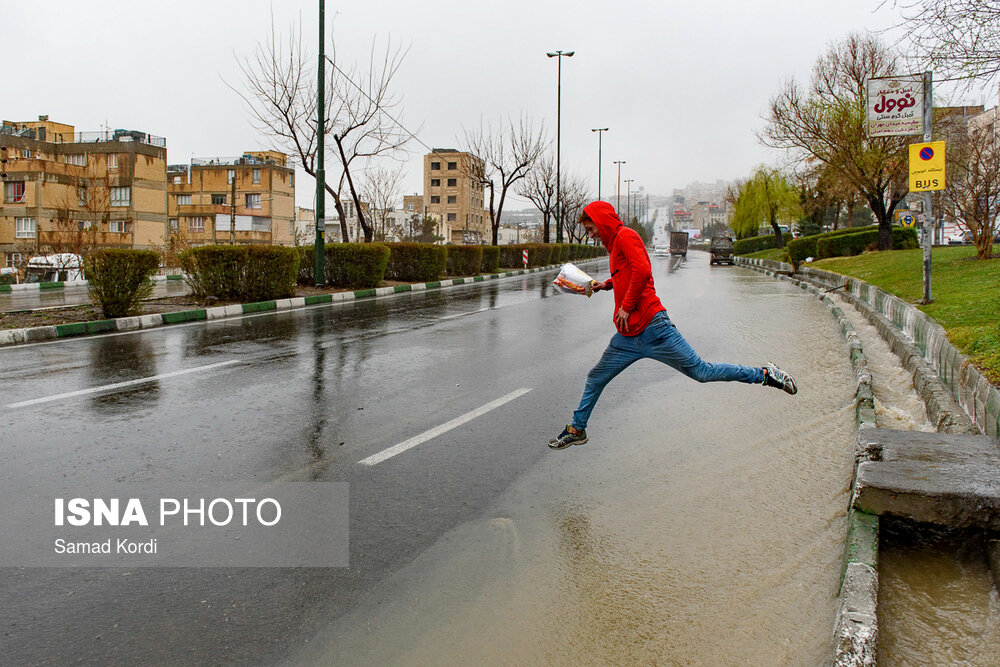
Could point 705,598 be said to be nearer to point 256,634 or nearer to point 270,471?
point 256,634

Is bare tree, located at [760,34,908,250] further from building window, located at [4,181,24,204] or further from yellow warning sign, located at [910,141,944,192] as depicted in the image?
building window, located at [4,181,24,204]

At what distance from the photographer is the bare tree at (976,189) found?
18.2 metres

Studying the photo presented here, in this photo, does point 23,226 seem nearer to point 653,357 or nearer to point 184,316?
point 184,316

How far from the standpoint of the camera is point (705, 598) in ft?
10.7

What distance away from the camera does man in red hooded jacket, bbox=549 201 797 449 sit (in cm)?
502

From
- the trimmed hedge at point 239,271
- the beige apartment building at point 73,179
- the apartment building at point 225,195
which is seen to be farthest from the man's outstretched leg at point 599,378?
the apartment building at point 225,195

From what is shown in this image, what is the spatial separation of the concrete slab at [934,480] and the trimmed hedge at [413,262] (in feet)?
67.6

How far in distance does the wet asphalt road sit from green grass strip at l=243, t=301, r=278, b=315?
288 cm

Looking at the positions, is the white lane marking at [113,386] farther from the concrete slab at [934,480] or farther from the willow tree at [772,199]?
the willow tree at [772,199]

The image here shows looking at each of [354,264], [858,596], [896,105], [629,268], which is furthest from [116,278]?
[896,105]

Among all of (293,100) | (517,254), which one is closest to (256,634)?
(293,100)

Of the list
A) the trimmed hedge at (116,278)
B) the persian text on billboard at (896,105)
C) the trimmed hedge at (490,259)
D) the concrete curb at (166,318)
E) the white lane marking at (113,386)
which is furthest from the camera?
the trimmed hedge at (490,259)

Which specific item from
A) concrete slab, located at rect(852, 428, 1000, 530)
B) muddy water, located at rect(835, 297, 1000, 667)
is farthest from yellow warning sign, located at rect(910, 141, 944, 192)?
muddy water, located at rect(835, 297, 1000, 667)

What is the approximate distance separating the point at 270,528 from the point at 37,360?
21.7ft
